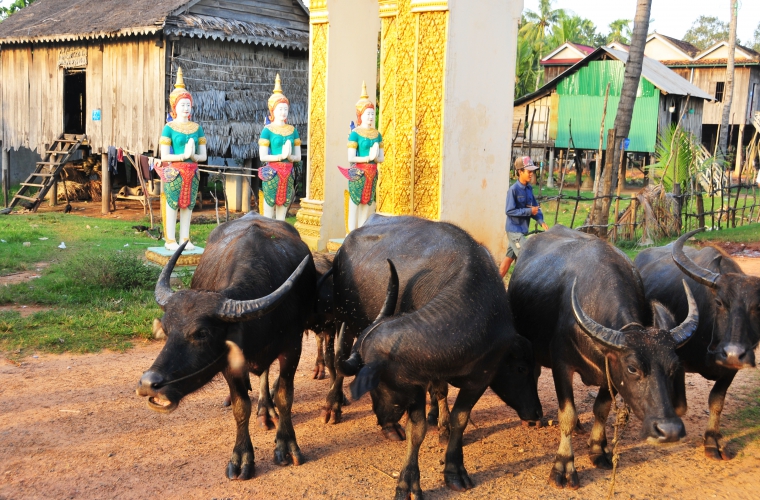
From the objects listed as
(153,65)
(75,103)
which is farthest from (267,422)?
(75,103)

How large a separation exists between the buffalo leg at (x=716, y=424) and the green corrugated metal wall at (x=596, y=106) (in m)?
20.5

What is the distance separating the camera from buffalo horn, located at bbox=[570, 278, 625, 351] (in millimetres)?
3996

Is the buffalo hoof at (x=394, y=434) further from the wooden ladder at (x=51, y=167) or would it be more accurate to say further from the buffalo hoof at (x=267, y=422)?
the wooden ladder at (x=51, y=167)

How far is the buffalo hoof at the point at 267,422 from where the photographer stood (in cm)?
539

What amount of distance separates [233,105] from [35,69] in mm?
6144

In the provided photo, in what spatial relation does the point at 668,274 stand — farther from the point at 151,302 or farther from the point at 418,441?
the point at 151,302

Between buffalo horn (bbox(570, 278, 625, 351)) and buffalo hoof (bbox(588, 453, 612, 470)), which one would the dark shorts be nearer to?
buffalo hoof (bbox(588, 453, 612, 470))

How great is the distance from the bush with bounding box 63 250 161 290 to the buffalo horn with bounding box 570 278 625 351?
6.20 metres

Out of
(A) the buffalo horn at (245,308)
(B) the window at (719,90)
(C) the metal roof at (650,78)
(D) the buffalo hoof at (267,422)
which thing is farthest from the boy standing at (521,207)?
(B) the window at (719,90)

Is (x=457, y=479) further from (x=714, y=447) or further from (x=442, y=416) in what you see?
(x=714, y=447)

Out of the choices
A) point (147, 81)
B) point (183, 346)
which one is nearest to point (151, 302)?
point (183, 346)

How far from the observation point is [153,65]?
52.4 feet

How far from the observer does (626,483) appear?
15.1ft

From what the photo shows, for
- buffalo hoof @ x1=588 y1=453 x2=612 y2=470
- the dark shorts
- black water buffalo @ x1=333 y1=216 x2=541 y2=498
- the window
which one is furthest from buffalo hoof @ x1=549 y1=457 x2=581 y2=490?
the window
